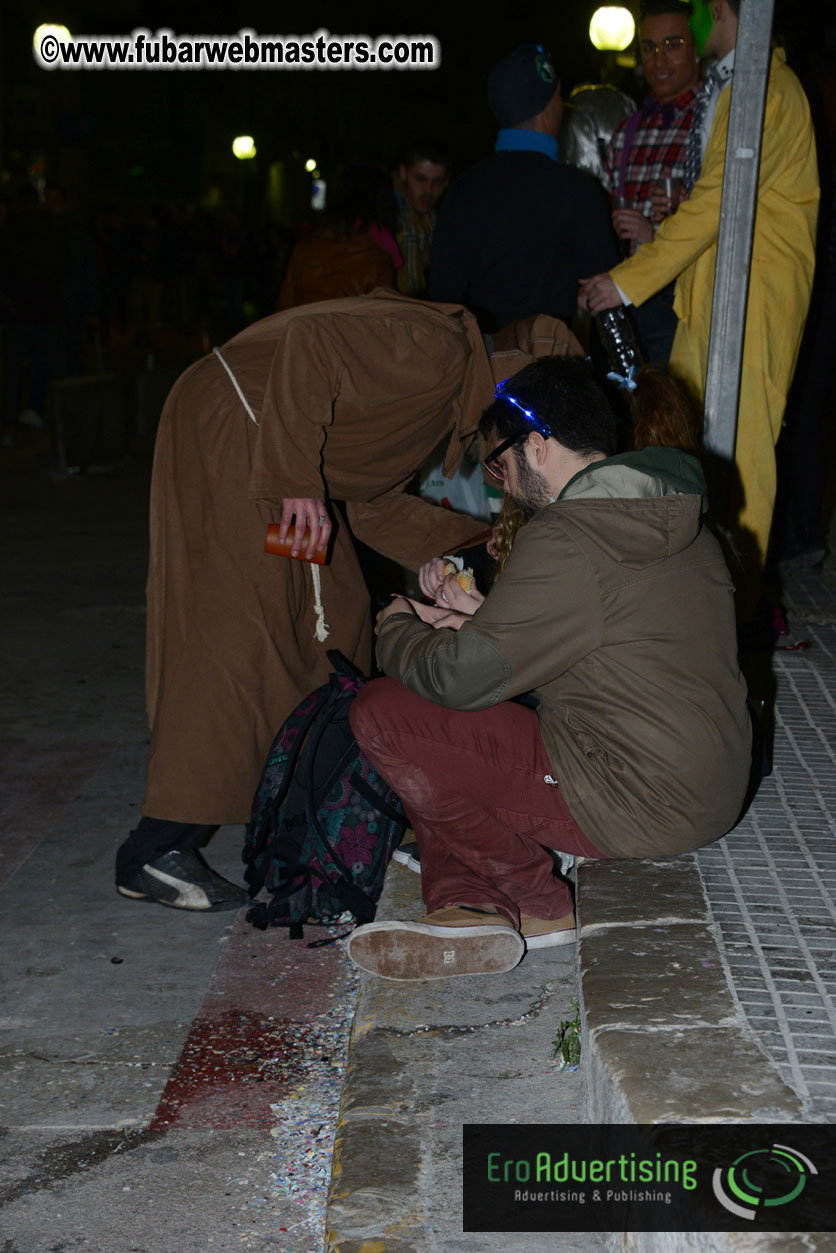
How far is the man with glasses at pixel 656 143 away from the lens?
4.99 meters

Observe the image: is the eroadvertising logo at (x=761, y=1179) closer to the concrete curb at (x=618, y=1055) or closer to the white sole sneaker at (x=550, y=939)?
the concrete curb at (x=618, y=1055)

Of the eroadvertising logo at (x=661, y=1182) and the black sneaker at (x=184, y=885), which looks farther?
Result: the black sneaker at (x=184, y=885)

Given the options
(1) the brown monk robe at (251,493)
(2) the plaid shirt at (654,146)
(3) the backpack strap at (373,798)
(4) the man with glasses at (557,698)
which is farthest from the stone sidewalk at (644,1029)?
(2) the plaid shirt at (654,146)

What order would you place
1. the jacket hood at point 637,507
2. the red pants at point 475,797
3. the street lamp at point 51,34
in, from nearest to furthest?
the jacket hood at point 637,507 → the red pants at point 475,797 → the street lamp at point 51,34

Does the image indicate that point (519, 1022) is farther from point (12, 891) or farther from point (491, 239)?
point (491, 239)

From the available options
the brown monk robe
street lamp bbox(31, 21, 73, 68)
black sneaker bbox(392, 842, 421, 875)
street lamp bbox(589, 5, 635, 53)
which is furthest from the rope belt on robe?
street lamp bbox(31, 21, 73, 68)

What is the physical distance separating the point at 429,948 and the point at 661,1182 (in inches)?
44.4

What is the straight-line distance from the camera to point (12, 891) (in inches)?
152

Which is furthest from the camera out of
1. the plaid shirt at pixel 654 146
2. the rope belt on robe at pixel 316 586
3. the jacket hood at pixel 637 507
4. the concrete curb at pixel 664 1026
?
the plaid shirt at pixel 654 146

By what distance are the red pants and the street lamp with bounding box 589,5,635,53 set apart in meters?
9.64

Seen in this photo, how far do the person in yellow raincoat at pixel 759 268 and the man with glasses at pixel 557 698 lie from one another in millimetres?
1524

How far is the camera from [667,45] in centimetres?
500

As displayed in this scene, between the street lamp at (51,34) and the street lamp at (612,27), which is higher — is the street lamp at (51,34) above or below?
above

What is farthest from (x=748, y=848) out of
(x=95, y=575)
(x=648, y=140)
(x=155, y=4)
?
(x=155, y=4)
